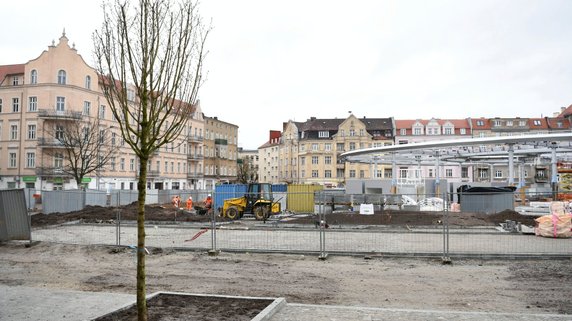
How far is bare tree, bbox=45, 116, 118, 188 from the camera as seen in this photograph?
40625 mm

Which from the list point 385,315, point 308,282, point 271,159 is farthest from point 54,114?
point 271,159

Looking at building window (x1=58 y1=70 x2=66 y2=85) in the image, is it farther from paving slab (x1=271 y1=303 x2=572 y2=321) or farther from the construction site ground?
paving slab (x1=271 y1=303 x2=572 y2=321)

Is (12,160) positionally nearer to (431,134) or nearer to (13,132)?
(13,132)

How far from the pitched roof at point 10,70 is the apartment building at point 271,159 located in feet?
201

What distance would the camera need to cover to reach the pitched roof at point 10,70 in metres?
55.0

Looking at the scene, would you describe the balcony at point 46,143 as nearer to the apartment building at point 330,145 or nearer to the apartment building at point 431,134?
the apartment building at point 330,145

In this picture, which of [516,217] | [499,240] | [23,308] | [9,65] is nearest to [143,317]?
[23,308]

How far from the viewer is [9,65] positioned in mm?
59281

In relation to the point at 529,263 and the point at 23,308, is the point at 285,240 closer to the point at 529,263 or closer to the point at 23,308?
the point at 529,263

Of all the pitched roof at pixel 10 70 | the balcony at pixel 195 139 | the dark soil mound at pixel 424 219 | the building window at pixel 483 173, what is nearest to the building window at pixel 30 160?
the pitched roof at pixel 10 70

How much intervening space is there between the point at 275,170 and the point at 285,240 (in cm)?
10022

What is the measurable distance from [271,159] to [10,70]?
6964 cm

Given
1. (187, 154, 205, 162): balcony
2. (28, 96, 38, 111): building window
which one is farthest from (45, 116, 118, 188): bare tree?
(187, 154, 205, 162): balcony

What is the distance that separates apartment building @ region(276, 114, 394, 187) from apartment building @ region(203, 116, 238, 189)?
42.9 ft
